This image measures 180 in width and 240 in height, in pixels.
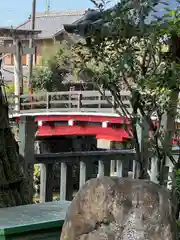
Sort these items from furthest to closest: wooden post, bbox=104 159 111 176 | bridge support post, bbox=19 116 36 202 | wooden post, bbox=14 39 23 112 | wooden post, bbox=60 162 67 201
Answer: wooden post, bbox=14 39 23 112, wooden post, bbox=104 159 111 176, wooden post, bbox=60 162 67 201, bridge support post, bbox=19 116 36 202

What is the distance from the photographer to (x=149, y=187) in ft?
7.16

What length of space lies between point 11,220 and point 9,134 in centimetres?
145

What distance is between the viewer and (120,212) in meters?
2.17

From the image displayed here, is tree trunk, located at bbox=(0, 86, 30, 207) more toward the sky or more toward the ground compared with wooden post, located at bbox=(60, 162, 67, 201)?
more toward the sky

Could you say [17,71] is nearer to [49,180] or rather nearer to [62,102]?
[62,102]

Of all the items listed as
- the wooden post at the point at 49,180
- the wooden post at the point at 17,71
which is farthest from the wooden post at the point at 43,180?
the wooden post at the point at 17,71

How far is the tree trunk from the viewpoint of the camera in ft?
12.6

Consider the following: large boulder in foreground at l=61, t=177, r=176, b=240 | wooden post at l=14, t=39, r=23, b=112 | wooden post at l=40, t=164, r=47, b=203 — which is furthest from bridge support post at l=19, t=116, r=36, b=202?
wooden post at l=14, t=39, r=23, b=112

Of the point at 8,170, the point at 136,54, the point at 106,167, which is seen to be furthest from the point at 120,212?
the point at 106,167

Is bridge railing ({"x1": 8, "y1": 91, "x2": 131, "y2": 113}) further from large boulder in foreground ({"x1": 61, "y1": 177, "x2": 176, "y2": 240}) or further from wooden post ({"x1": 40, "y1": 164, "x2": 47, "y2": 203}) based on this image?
large boulder in foreground ({"x1": 61, "y1": 177, "x2": 176, "y2": 240})

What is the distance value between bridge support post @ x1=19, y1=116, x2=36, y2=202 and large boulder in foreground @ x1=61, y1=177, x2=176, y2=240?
2525mm

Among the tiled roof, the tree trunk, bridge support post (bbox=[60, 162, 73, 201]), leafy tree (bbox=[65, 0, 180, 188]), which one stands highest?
the tiled roof

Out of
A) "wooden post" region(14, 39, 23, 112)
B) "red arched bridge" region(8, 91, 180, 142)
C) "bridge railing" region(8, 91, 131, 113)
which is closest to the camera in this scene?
"red arched bridge" region(8, 91, 180, 142)

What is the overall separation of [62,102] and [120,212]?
55.7 feet
